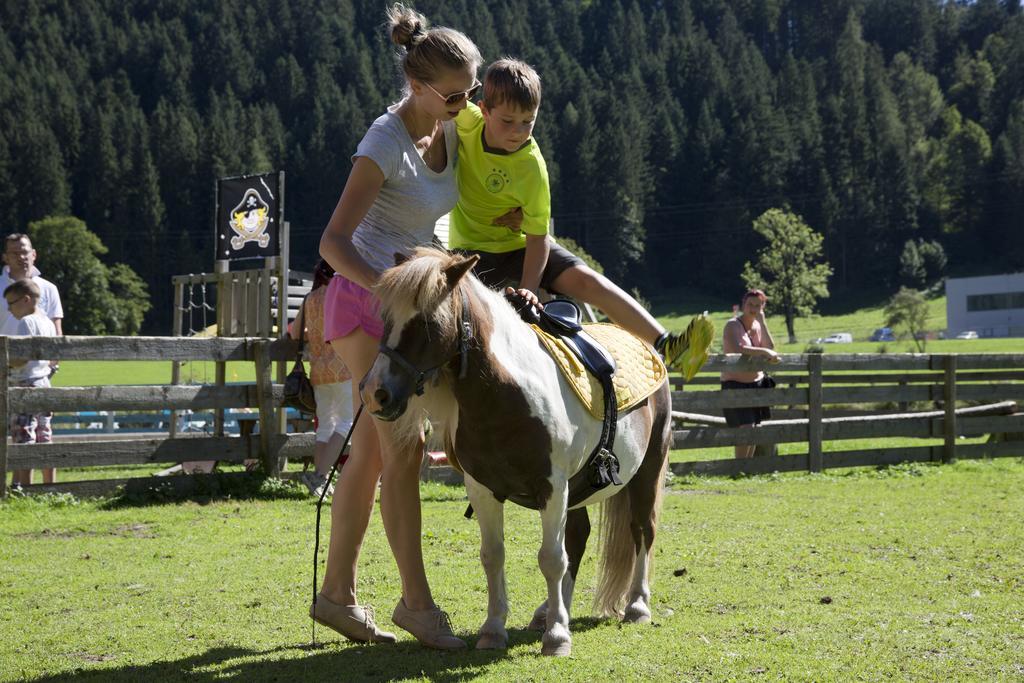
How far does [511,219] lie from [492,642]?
1.79m

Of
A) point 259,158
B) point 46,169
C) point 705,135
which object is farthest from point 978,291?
point 46,169

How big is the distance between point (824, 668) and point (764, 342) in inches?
356

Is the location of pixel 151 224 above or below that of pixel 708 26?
below

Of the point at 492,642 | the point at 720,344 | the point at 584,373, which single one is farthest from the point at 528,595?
the point at 720,344

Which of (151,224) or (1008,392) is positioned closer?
(1008,392)

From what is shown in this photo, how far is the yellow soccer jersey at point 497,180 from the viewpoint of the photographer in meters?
4.51

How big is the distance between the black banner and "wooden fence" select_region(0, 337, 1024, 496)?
3.38 metres

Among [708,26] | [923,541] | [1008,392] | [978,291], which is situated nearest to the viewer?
[923,541]

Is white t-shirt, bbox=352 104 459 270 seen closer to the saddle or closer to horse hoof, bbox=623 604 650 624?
the saddle

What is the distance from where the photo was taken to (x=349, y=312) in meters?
4.28

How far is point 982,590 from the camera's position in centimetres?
539

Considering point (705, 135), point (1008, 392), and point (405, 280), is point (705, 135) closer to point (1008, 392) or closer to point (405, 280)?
point (1008, 392)

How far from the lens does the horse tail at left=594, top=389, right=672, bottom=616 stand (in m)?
5.01

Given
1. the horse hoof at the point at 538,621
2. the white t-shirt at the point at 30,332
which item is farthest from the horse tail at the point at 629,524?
the white t-shirt at the point at 30,332
